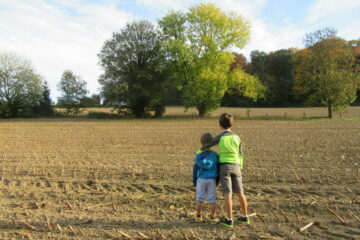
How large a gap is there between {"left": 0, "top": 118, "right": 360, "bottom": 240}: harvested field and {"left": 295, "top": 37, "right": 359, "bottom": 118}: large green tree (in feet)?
76.3

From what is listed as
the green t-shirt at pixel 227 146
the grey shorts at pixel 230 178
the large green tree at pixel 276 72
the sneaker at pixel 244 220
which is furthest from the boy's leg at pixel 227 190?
the large green tree at pixel 276 72

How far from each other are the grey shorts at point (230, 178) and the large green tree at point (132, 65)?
97.7 ft

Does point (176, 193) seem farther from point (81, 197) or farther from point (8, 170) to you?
point (8, 170)

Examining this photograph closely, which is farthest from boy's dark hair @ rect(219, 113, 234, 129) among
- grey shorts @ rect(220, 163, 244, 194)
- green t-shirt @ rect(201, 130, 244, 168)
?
grey shorts @ rect(220, 163, 244, 194)

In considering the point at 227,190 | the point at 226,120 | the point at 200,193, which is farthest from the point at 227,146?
the point at 200,193

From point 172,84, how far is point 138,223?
32.9 m

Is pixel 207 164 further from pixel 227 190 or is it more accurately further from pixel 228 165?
pixel 227 190

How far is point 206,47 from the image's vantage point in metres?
33.5

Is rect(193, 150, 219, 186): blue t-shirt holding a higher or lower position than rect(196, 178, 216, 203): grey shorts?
higher

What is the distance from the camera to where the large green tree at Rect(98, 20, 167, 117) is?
34062mm

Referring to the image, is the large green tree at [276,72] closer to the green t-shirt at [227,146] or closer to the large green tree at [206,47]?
the large green tree at [206,47]

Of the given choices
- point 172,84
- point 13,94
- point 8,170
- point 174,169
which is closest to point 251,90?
point 172,84

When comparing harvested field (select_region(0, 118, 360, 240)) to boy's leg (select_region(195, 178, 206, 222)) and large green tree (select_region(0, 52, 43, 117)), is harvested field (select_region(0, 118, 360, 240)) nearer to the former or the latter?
boy's leg (select_region(195, 178, 206, 222))

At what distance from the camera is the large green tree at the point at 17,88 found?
40.3 m
